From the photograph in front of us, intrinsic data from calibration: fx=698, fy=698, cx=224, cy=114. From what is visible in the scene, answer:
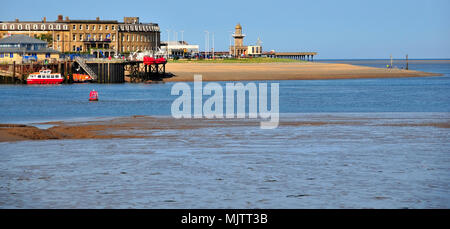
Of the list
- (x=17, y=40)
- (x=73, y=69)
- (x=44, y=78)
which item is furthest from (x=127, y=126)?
(x=17, y=40)

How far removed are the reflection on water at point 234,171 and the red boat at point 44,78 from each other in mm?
66012

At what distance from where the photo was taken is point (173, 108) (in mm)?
50562

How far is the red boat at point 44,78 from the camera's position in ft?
307

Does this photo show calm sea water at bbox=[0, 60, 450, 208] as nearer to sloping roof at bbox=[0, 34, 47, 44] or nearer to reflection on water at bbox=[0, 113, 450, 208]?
reflection on water at bbox=[0, 113, 450, 208]

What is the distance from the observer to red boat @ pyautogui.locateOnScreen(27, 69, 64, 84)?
9350 centimetres

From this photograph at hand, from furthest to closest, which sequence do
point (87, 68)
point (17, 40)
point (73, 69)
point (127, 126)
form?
1. point (17, 40)
2. point (73, 69)
3. point (87, 68)
4. point (127, 126)

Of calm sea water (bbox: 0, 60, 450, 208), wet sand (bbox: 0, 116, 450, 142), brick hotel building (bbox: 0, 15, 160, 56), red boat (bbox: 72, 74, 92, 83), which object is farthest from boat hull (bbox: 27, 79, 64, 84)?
brick hotel building (bbox: 0, 15, 160, 56)

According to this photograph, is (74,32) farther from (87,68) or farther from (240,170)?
(240,170)

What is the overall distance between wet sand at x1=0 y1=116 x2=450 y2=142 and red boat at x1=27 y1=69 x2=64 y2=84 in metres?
55.8

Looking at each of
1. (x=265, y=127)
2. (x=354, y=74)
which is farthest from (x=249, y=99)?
(x=354, y=74)

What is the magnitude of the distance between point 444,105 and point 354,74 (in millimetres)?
70487

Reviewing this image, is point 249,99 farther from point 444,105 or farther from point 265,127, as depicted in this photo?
point 265,127

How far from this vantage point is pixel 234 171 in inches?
840

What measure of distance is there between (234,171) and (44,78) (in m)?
76.9
